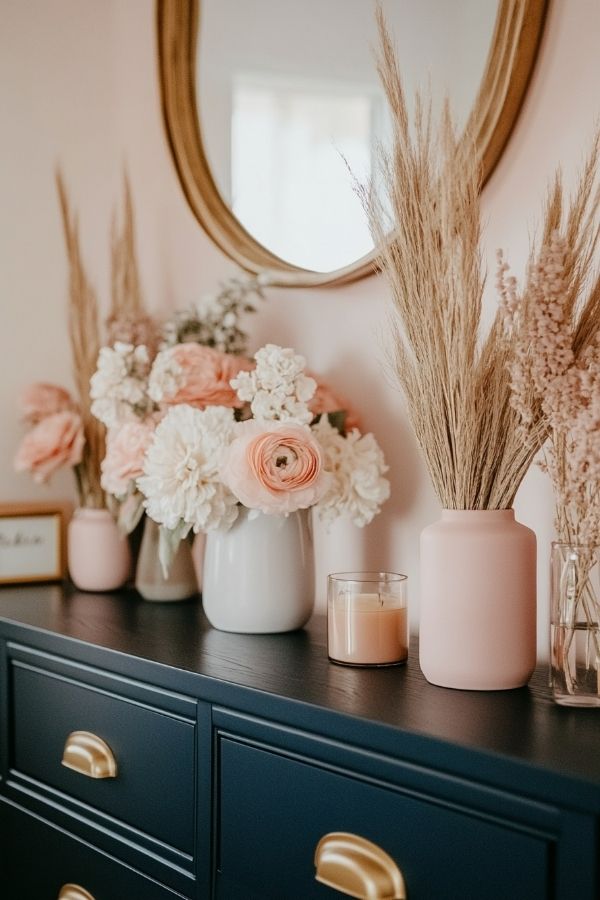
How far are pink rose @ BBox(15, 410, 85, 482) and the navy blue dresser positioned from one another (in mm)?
284

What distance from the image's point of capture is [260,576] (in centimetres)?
130

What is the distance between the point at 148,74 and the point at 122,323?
55cm

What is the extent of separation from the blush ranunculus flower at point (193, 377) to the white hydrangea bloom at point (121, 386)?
92 millimetres

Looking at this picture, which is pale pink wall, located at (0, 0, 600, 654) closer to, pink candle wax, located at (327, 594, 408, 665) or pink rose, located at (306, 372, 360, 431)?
pink rose, located at (306, 372, 360, 431)

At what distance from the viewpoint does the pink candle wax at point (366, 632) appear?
3.62 ft

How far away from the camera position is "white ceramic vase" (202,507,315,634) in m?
1.30

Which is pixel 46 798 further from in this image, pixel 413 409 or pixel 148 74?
pixel 148 74

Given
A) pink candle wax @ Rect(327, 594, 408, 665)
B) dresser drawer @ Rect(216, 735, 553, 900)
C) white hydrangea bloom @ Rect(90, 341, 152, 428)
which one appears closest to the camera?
dresser drawer @ Rect(216, 735, 553, 900)

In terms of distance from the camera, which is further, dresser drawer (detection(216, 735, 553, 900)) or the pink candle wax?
the pink candle wax

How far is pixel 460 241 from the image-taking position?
3.21 feet

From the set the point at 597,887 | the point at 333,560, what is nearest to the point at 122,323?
the point at 333,560

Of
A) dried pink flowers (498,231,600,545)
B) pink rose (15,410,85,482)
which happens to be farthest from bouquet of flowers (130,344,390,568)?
pink rose (15,410,85,482)

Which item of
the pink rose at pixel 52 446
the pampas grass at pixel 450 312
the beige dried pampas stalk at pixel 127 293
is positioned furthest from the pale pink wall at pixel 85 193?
the pampas grass at pixel 450 312

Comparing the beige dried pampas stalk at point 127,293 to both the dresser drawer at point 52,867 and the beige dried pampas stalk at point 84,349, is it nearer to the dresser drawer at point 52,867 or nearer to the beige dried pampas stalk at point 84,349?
the beige dried pampas stalk at point 84,349
